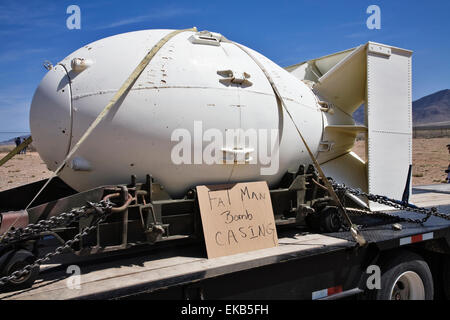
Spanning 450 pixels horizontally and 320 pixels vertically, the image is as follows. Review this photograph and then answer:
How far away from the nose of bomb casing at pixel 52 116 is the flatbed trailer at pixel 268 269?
1.05 m

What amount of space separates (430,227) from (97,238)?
3.69 metres

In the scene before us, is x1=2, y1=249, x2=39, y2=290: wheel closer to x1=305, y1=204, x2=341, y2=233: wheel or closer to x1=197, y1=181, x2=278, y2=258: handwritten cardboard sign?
x1=197, y1=181, x2=278, y2=258: handwritten cardboard sign

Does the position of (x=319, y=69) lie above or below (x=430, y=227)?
above

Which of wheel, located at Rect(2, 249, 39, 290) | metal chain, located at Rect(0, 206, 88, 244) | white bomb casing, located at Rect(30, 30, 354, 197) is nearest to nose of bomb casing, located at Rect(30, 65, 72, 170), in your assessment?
white bomb casing, located at Rect(30, 30, 354, 197)

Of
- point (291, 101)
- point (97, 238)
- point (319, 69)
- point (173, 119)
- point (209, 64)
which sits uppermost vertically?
point (319, 69)

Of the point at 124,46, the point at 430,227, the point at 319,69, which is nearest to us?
the point at 124,46

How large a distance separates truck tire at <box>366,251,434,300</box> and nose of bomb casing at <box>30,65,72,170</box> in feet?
11.1

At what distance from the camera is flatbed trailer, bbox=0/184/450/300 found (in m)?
2.70

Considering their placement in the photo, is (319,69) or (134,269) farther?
(319,69)

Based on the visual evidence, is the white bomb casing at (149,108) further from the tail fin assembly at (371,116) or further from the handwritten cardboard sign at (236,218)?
the tail fin assembly at (371,116)

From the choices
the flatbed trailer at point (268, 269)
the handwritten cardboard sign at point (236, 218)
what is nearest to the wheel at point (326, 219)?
the flatbed trailer at point (268, 269)

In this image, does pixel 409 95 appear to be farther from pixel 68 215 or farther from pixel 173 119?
pixel 68 215

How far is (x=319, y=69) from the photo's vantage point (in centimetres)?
555
